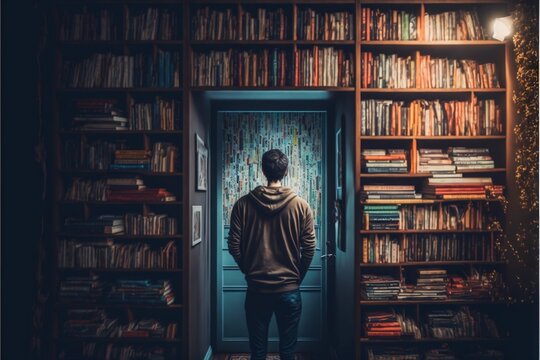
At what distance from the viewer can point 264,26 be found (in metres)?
4.12

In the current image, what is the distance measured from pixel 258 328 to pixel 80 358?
57.1 inches

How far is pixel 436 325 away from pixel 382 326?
394 millimetres

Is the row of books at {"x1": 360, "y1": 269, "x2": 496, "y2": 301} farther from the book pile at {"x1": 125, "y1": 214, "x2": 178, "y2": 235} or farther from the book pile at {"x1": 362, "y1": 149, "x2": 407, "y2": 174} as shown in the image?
the book pile at {"x1": 125, "y1": 214, "x2": 178, "y2": 235}

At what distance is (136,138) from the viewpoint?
4.28 m

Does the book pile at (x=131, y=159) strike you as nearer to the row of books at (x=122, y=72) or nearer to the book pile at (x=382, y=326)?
the row of books at (x=122, y=72)

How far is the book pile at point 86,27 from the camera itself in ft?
13.4

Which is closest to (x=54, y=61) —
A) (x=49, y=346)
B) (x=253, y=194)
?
(x=253, y=194)

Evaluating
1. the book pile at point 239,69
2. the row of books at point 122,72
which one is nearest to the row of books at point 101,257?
the row of books at point 122,72

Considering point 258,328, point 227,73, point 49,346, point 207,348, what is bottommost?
point 207,348

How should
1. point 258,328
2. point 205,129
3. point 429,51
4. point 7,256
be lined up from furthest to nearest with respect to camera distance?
point 205,129 → point 429,51 → point 7,256 → point 258,328

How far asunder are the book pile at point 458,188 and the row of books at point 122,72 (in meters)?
2.00

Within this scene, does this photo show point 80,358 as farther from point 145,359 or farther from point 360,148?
point 360,148

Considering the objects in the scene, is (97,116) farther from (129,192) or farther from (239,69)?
(239,69)

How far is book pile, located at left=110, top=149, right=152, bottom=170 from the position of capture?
406cm
